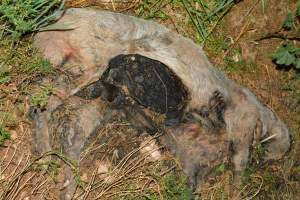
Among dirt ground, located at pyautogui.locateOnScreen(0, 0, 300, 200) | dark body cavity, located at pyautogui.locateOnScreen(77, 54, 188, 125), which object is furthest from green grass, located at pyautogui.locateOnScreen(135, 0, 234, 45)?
dark body cavity, located at pyautogui.locateOnScreen(77, 54, 188, 125)

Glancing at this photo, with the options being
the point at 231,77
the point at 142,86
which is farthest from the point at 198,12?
the point at 142,86

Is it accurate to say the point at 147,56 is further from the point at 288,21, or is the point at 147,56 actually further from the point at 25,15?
the point at 288,21

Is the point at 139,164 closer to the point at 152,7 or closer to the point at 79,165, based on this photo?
the point at 79,165

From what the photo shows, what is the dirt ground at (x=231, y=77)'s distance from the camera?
339 centimetres

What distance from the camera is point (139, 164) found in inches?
141

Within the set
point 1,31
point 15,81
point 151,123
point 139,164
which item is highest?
point 1,31

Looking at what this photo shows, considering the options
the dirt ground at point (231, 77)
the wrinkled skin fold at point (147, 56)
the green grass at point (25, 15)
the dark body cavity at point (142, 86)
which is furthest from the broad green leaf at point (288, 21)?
the green grass at point (25, 15)

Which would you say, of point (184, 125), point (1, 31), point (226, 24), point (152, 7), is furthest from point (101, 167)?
point (226, 24)

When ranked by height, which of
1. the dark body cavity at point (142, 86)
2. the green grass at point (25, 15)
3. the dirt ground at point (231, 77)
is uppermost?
the green grass at point (25, 15)

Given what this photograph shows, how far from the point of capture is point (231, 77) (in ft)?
15.1

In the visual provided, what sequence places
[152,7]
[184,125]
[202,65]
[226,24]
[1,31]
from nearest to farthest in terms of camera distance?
[1,31]
[184,125]
[202,65]
[152,7]
[226,24]

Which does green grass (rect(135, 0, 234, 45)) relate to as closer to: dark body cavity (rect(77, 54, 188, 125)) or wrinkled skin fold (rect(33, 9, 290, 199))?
wrinkled skin fold (rect(33, 9, 290, 199))

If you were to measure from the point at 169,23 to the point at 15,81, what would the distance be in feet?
4.97

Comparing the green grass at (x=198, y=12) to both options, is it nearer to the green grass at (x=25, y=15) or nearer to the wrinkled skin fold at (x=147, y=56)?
the wrinkled skin fold at (x=147, y=56)
